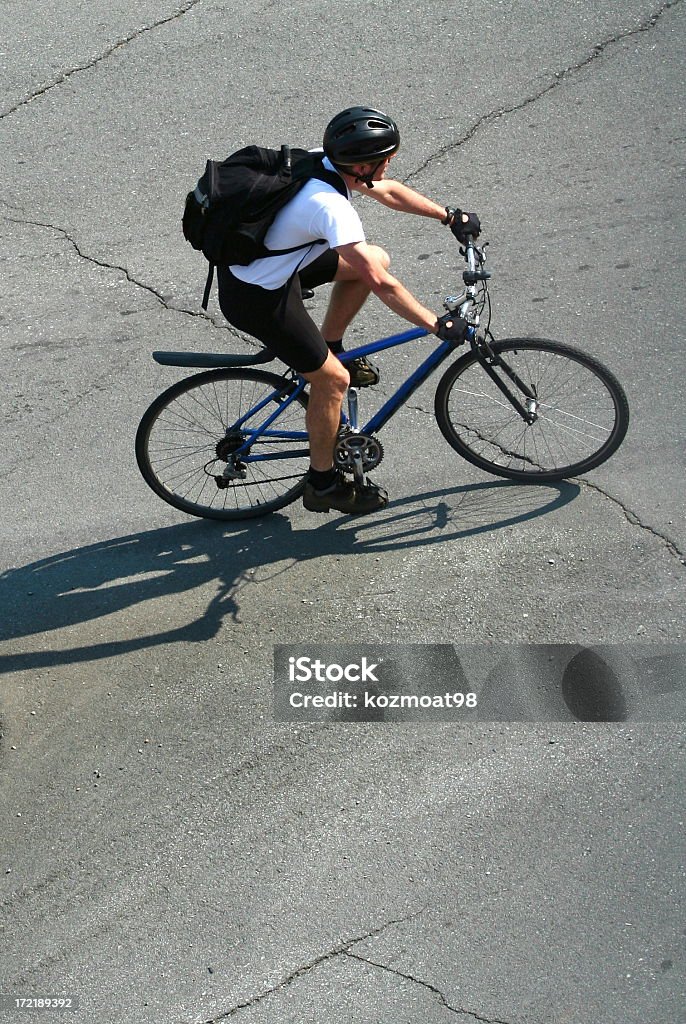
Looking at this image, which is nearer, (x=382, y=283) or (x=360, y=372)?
(x=382, y=283)

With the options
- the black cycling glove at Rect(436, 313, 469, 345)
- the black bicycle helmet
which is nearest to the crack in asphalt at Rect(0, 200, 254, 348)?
the black cycling glove at Rect(436, 313, 469, 345)

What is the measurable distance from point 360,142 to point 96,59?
5.30 m

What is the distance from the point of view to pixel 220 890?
4.34 m

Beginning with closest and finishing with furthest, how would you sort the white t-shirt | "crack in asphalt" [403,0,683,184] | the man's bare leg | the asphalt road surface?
the asphalt road surface, the white t-shirt, the man's bare leg, "crack in asphalt" [403,0,683,184]

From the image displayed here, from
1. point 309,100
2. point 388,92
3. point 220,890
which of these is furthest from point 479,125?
point 220,890

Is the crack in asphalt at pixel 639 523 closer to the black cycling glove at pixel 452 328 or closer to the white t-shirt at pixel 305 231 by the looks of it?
the black cycling glove at pixel 452 328

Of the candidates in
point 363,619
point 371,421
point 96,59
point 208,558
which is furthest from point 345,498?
point 96,59

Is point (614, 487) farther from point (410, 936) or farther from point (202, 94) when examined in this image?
point (202, 94)

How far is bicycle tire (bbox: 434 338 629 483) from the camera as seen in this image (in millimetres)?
5414

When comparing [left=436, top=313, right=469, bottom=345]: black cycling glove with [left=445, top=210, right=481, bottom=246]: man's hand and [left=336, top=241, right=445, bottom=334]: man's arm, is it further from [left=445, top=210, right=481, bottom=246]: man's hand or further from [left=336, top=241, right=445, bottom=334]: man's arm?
[left=445, top=210, right=481, bottom=246]: man's hand

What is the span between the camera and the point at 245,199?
4.59 metres

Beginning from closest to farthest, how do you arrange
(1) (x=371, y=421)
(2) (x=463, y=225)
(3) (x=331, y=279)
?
(2) (x=463, y=225), (3) (x=331, y=279), (1) (x=371, y=421)

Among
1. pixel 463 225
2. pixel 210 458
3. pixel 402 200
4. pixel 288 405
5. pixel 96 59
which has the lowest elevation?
pixel 210 458

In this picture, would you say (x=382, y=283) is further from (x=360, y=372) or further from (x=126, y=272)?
(x=126, y=272)
